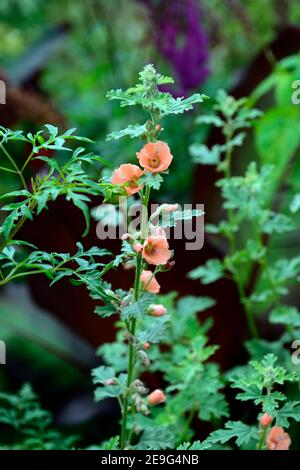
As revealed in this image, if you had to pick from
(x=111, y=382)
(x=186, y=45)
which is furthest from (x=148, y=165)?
(x=186, y=45)

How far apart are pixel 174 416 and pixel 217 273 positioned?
0.25m

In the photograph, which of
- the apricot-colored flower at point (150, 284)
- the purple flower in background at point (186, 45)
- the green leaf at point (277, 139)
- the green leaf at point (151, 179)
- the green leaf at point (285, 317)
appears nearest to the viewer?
the green leaf at point (151, 179)

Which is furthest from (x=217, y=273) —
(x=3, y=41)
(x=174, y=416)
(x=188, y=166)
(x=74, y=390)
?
(x=3, y=41)

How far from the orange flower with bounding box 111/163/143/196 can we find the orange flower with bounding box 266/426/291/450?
0.34m

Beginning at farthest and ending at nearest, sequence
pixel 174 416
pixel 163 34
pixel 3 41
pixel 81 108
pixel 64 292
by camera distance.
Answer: pixel 3 41 → pixel 81 108 → pixel 163 34 → pixel 64 292 → pixel 174 416

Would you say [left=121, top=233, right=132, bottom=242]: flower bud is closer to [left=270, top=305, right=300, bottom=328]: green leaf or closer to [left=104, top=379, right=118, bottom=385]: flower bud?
[left=104, top=379, right=118, bottom=385]: flower bud

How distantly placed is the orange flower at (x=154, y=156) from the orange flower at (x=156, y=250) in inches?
2.8

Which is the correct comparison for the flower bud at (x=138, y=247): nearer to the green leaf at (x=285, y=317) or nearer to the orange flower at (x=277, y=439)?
the orange flower at (x=277, y=439)

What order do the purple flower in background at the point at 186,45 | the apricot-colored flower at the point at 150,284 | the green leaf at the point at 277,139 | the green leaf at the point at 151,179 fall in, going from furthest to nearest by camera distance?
the purple flower in background at the point at 186,45
the green leaf at the point at 277,139
the apricot-colored flower at the point at 150,284
the green leaf at the point at 151,179

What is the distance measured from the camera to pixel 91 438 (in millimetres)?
1531

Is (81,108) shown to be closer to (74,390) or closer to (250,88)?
(250,88)

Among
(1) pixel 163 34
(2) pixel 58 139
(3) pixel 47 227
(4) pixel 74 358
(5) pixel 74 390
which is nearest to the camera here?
(2) pixel 58 139

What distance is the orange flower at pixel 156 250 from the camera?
746mm

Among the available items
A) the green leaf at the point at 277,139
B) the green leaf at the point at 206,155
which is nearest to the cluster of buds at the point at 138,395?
the green leaf at the point at 206,155
